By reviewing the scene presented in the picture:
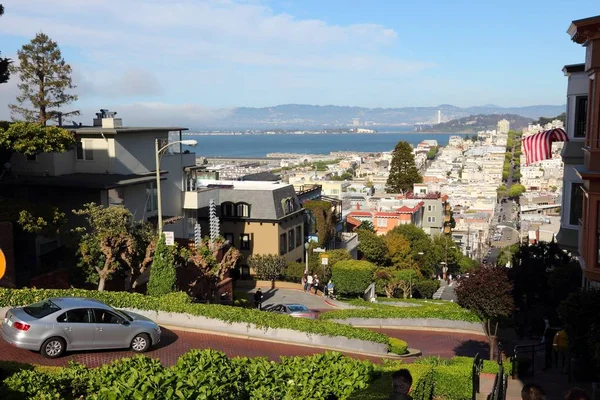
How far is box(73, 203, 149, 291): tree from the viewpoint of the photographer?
2283 cm

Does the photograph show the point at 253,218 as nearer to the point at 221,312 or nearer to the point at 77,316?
the point at 221,312

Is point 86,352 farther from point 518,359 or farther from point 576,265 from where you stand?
point 576,265

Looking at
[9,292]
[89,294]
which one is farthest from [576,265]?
[9,292]

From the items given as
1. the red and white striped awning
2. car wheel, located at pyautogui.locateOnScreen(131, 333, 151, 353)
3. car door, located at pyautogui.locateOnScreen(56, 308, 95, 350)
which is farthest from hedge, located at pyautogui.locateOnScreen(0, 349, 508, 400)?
the red and white striped awning

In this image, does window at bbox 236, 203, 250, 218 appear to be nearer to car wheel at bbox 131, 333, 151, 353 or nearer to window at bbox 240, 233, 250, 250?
window at bbox 240, 233, 250, 250

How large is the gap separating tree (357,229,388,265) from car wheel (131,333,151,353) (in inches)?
1898

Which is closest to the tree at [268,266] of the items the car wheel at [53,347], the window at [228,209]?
the window at [228,209]

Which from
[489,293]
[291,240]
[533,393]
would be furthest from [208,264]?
[533,393]

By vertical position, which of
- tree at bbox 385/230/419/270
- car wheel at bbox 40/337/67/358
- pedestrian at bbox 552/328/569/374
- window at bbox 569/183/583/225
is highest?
window at bbox 569/183/583/225

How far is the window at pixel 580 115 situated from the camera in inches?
719

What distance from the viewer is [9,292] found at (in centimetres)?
1752

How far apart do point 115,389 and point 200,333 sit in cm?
1197

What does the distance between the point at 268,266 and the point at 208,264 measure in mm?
14033

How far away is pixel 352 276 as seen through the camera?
4203 cm
